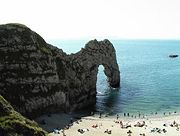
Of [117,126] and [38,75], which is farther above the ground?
[38,75]

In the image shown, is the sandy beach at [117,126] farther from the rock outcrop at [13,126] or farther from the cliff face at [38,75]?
the rock outcrop at [13,126]

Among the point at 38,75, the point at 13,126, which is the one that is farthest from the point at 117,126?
the point at 13,126

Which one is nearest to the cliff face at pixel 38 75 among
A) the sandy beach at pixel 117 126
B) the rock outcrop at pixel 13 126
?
the sandy beach at pixel 117 126

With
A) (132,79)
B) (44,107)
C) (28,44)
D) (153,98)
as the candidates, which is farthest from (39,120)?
(132,79)

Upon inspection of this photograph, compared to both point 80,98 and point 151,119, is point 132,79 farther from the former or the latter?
point 151,119

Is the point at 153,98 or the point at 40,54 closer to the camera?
Answer: the point at 40,54

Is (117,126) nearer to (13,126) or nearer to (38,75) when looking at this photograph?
(38,75)
